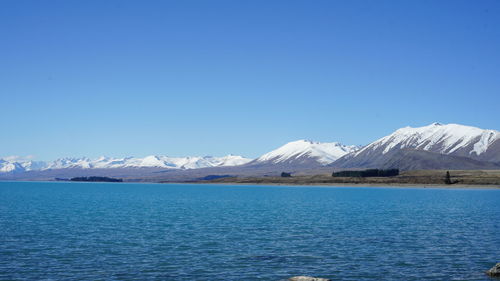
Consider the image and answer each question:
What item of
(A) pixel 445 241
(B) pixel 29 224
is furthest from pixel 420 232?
(B) pixel 29 224

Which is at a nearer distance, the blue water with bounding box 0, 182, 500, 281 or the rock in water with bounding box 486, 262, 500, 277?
the rock in water with bounding box 486, 262, 500, 277

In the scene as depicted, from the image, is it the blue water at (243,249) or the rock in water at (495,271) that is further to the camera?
the blue water at (243,249)

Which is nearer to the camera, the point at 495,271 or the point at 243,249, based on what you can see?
the point at 495,271

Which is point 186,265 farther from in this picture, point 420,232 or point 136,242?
point 420,232

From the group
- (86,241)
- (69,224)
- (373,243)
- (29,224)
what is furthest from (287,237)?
(29,224)

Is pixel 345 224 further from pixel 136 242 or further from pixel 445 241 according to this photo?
pixel 136 242

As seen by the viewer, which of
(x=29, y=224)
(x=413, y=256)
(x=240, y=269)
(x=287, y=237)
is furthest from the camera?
(x=29, y=224)

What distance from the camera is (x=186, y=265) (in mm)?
39312

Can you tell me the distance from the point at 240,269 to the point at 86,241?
2006 centimetres

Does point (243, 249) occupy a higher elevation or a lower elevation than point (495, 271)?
higher

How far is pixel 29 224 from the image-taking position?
66188mm

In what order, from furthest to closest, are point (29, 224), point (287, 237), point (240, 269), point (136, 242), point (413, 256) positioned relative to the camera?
point (29, 224) < point (287, 237) < point (136, 242) < point (413, 256) < point (240, 269)

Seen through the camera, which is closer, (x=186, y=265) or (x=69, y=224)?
(x=186, y=265)

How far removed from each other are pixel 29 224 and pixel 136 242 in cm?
2294
